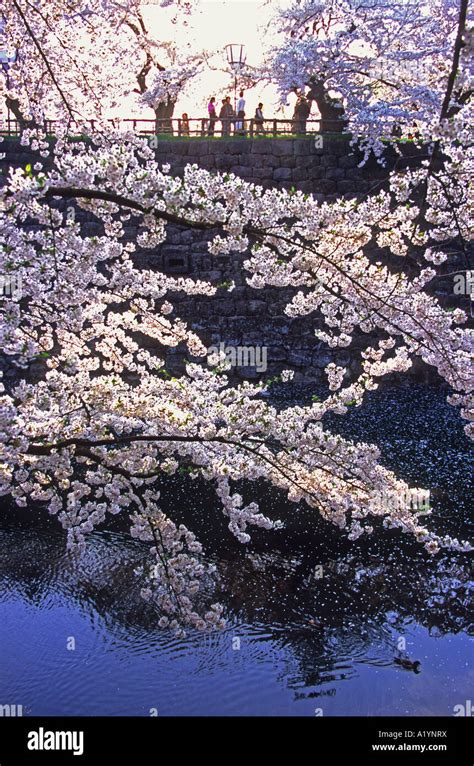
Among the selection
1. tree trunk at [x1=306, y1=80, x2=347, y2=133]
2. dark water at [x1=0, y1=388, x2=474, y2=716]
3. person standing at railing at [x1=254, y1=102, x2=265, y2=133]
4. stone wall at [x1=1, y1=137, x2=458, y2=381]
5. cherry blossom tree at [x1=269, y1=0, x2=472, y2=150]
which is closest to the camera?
dark water at [x1=0, y1=388, x2=474, y2=716]

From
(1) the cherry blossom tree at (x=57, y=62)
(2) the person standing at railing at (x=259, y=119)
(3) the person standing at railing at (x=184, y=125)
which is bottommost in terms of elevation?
(1) the cherry blossom tree at (x=57, y=62)

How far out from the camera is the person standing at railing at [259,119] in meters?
13.4

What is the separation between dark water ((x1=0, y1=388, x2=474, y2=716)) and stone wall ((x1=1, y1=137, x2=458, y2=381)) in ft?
15.8

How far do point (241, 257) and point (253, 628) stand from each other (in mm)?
7884

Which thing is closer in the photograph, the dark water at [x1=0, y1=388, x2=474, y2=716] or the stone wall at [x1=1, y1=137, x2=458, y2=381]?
the dark water at [x1=0, y1=388, x2=474, y2=716]

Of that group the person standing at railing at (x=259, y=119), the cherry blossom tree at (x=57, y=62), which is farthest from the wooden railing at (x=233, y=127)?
the cherry blossom tree at (x=57, y=62)

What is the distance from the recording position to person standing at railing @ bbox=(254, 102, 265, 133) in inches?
526

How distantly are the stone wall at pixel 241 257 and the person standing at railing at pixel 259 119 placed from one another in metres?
0.97

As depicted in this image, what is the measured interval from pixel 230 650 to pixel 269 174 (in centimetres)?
867

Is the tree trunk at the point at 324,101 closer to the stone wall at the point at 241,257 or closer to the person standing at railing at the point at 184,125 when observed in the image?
the stone wall at the point at 241,257

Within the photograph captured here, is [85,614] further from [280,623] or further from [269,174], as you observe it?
[269,174]

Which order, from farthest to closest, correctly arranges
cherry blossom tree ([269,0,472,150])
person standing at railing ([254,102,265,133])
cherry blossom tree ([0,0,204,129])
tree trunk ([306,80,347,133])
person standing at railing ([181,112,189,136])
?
tree trunk ([306,80,347,133]) → cherry blossom tree ([269,0,472,150]) → person standing at railing ([254,102,265,133]) → person standing at railing ([181,112,189,136]) → cherry blossom tree ([0,0,204,129])

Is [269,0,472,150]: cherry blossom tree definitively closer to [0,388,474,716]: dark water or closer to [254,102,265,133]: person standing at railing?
[254,102,265,133]: person standing at railing

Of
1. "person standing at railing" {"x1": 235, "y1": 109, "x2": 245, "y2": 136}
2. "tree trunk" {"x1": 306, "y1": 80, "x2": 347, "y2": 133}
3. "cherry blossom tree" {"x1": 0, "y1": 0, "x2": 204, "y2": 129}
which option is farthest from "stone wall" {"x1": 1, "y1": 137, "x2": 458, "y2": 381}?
"cherry blossom tree" {"x1": 0, "y1": 0, "x2": 204, "y2": 129}
